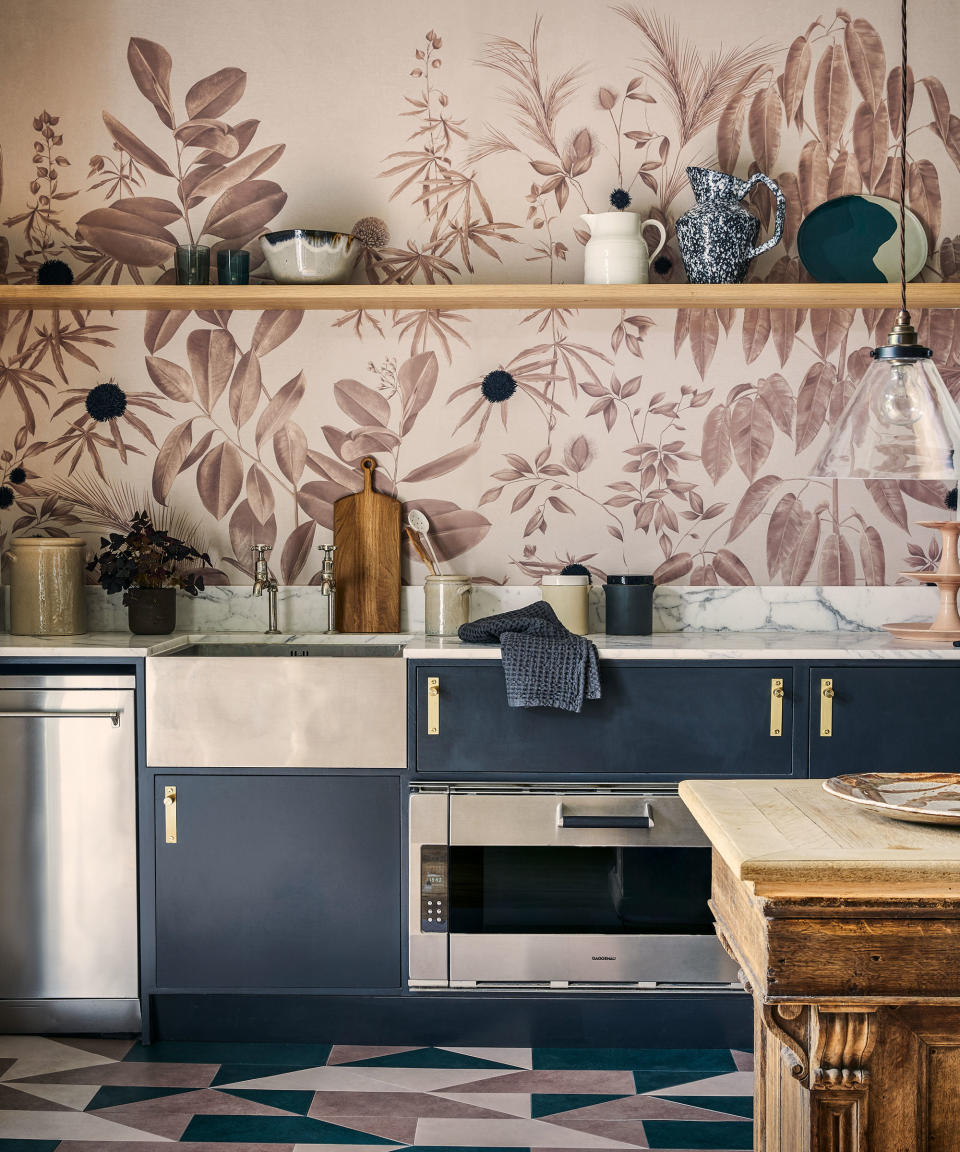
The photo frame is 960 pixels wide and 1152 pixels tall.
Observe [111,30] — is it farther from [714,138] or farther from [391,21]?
[714,138]

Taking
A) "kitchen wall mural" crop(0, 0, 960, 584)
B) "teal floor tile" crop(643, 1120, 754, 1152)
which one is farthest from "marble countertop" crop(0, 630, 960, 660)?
"teal floor tile" crop(643, 1120, 754, 1152)

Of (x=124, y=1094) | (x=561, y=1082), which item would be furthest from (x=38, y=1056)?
(x=561, y=1082)

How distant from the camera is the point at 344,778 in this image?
2.67 meters

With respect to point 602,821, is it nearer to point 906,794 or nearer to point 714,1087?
point 714,1087

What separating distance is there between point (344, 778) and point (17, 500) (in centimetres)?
135

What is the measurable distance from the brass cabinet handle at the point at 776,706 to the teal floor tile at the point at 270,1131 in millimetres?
1234

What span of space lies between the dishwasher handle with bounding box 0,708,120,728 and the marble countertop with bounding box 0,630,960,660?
5.2 inches

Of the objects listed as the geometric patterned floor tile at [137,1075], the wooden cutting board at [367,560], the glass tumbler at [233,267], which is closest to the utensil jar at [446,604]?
the wooden cutting board at [367,560]

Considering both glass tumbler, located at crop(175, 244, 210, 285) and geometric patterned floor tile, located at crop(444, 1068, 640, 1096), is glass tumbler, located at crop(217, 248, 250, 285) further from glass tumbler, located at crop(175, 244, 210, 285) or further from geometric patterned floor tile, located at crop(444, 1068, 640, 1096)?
geometric patterned floor tile, located at crop(444, 1068, 640, 1096)

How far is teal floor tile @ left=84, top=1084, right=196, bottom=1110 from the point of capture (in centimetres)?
241

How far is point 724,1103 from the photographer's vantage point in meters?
2.41

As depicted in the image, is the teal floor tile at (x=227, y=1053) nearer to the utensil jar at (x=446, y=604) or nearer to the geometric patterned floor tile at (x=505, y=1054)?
the geometric patterned floor tile at (x=505, y=1054)

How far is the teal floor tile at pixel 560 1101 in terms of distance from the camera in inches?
93.7

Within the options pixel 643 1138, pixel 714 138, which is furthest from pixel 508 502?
pixel 643 1138
